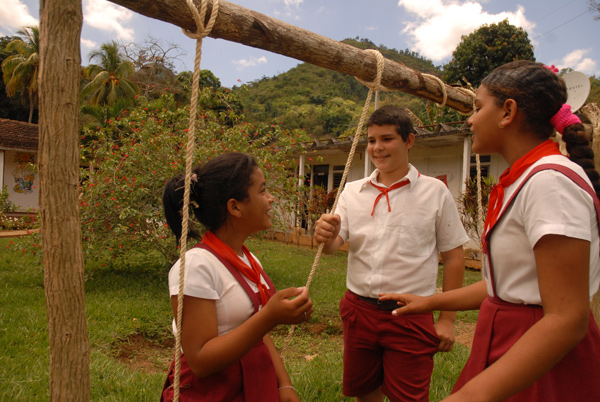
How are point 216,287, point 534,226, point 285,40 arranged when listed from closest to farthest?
1. point 534,226
2. point 216,287
3. point 285,40

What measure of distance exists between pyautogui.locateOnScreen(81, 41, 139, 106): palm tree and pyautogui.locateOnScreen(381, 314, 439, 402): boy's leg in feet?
65.7

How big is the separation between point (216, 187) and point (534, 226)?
3.57 ft

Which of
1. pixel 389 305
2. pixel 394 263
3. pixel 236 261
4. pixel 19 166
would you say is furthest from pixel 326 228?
pixel 19 166

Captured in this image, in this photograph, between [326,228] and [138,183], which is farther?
[138,183]

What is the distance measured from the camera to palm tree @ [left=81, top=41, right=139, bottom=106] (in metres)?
19.6

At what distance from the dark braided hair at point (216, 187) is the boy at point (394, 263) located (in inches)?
23.1

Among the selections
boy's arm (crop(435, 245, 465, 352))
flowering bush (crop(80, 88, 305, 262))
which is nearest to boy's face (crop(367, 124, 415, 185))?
boy's arm (crop(435, 245, 465, 352))

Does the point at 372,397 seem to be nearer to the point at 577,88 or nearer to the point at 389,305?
the point at 389,305

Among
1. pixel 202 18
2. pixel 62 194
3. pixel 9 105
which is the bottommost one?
pixel 62 194

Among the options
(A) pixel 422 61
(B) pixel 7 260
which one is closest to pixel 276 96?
(A) pixel 422 61

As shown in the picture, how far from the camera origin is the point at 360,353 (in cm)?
217

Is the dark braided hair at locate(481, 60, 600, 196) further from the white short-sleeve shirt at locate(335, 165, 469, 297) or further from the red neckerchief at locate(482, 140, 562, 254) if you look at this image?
the white short-sleeve shirt at locate(335, 165, 469, 297)

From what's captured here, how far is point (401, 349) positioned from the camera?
2037 mm

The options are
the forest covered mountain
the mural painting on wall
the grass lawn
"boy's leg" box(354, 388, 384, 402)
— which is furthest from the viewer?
the forest covered mountain
